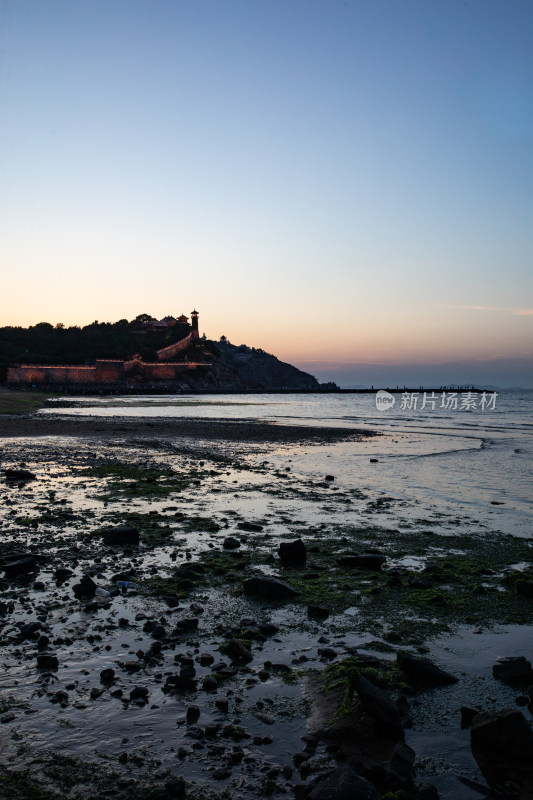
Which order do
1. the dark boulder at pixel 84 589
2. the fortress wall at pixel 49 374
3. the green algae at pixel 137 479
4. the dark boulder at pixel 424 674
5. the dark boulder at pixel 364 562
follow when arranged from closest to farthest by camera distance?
the dark boulder at pixel 424 674 → the dark boulder at pixel 84 589 → the dark boulder at pixel 364 562 → the green algae at pixel 137 479 → the fortress wall at pixel 49 374

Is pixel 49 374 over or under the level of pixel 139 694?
over

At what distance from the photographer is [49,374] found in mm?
148000

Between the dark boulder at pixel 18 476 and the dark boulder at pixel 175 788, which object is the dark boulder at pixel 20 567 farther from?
the dark boulder at pixel 18 476

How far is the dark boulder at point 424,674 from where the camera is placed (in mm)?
5488

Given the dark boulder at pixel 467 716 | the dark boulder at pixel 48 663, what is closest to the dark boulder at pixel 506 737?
the dark boulder at pixel 467 716

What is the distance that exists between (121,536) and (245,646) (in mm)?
4805

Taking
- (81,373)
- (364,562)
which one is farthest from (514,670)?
(81,373)

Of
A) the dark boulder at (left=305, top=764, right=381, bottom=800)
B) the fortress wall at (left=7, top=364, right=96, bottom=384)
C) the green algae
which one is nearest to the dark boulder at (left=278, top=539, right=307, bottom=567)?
the dark boulder at (left=305, top=764, right=381, bottom=800)

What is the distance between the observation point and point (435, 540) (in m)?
11.3

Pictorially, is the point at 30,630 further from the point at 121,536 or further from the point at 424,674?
the point at 424,674

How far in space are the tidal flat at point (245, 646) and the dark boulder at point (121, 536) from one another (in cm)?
5

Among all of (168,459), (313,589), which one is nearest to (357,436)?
(168,459)

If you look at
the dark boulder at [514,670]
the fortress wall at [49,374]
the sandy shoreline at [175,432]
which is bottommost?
the sandy shoreline at [175,432]

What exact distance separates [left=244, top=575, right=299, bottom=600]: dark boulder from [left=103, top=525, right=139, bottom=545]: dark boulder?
325cm
